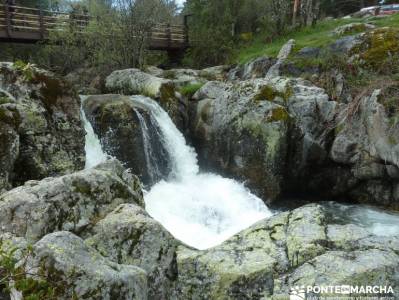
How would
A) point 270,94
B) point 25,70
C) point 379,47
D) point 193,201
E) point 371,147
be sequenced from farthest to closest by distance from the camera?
point 379,47 < point 270,94 < point 371,147 < point 193,201 < point 25,70

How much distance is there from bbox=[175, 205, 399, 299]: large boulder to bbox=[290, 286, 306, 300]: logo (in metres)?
0.07

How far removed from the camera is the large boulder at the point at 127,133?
12.7 meters

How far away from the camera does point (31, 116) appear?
9.31 m

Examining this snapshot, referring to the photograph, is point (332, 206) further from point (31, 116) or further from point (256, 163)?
point (31, 116)

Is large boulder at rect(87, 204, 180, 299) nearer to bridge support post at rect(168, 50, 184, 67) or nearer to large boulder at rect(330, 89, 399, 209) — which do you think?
large boulder at rect(330, 89, 399, 209)

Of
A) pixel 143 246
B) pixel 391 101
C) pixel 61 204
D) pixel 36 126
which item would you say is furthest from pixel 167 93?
pixel 143 246

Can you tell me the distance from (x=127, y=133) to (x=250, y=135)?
13.3ft

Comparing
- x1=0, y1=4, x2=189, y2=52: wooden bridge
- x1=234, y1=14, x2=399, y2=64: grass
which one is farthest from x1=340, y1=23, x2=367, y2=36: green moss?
x1=0, y1=4, x2=189, y2=52: wooden bridge

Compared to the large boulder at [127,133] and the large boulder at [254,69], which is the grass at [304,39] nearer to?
the large boulder at [254,69]

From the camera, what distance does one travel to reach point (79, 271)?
3.73m

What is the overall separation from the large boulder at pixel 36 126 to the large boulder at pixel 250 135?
204 inches

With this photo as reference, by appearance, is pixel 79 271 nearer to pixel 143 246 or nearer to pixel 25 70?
pixel 143 246

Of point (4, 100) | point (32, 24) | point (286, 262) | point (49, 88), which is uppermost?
point (32, 24)

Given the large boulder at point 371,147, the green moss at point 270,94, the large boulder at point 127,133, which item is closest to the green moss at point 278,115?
the green moss at point 270,94
